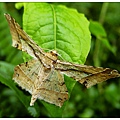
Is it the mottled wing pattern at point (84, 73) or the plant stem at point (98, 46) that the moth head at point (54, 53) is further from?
the plant stem at point (98, 46)

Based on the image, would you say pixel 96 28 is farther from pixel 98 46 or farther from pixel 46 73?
pixel 98 46

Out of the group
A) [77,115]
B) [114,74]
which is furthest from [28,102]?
[77,115]

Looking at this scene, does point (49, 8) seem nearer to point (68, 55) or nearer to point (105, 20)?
point (68, 55)

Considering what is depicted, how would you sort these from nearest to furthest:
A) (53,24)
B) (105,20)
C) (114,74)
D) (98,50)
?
(114,74), (53,24), (98,50), (105,20)

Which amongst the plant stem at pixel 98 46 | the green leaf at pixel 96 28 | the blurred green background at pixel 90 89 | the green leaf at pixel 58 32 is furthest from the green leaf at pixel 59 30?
the plant stem at pixel 98 46

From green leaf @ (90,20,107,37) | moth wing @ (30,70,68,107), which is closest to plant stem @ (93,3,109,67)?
green leaf @ (90,20,107,37)

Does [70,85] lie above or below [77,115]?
above
